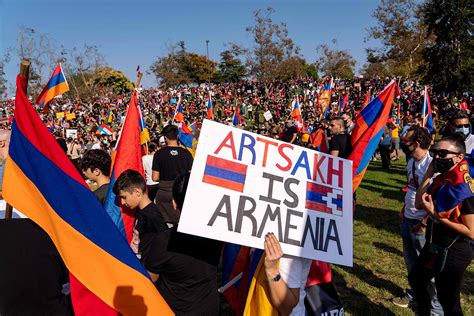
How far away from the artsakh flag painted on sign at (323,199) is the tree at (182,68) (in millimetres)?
58672

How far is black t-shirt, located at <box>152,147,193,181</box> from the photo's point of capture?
5.69 meters

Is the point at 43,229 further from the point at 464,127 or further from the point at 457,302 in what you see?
the point at 464,127

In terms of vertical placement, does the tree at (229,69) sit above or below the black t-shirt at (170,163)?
above

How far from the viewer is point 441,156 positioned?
10.5ft

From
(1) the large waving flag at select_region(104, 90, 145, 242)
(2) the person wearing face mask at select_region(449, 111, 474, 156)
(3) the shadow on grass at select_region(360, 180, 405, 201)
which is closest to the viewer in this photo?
(1) the large waving flag at select_region(104, 90, 145, 242)

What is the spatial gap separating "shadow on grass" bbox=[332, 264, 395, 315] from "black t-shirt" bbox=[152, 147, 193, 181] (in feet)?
8.67

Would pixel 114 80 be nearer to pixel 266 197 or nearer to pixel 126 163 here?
pixel 126 163

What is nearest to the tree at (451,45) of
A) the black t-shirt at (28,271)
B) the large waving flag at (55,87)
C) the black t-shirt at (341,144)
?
the black t-shirt at (341,144)

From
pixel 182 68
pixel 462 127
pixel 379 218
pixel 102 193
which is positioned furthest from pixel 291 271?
pixel 182 68

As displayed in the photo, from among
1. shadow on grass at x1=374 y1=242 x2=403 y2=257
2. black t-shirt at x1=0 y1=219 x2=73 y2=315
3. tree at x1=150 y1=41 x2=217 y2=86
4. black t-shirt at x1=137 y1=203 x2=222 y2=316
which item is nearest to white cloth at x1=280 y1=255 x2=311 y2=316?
black t-shirt at x1=137 y1=203 x2=222 y2=316

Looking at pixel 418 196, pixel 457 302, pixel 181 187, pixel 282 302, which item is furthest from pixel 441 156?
pixel 181 187

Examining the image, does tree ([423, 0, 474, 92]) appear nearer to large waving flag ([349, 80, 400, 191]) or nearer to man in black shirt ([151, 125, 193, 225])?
large waving flag ([349, 80, 400, 191])

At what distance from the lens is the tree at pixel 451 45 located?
34.7 metres

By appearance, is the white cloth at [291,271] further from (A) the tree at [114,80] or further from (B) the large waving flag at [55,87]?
(A) the tree at [114,80]
